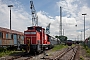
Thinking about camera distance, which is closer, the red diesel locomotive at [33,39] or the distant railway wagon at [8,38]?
the red diesel locomotive at [33,39]

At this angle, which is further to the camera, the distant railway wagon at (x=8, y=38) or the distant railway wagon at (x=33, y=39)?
the distant railway wagon at (x=8, y=38)

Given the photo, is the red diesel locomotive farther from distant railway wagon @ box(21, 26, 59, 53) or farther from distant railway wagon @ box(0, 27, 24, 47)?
distant railway wagon @ box(0, 27, 24, 47)

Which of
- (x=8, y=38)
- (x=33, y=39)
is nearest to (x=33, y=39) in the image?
(x=33, y=39)

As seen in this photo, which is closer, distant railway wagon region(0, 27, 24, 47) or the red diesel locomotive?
the red diesel locomotive

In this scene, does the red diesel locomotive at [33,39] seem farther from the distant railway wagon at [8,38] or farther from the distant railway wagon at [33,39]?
the distant railway wagon at [8,38]

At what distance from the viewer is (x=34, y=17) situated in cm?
4853

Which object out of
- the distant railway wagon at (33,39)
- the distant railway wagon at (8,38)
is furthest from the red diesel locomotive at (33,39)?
the distant railway wagon at (8,38)

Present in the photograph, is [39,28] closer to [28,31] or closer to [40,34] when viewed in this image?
[40,34]

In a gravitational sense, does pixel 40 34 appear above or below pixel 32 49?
→ above

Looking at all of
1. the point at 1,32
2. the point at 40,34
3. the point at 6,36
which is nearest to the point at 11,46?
the point at 6,36

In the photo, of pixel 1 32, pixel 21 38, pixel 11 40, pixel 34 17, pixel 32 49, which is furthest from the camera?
pixel 34 17

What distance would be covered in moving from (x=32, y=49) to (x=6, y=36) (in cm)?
584

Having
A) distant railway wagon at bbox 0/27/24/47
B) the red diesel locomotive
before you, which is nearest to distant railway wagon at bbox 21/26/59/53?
the red diesel locomotive

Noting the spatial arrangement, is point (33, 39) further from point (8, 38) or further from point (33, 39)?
point (8, 38)
